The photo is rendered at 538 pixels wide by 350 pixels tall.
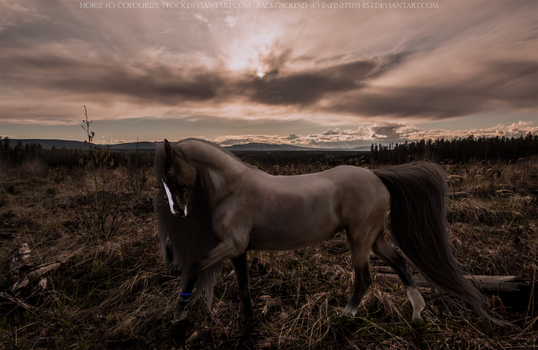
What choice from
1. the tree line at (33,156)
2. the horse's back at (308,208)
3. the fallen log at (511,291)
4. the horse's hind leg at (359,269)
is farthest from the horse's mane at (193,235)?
the tree line at (33,156)

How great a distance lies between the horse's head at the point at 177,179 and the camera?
7.14ft

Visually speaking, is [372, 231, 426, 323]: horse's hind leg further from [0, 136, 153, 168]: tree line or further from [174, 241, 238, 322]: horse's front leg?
[0, 136, 153, 168]: tree line

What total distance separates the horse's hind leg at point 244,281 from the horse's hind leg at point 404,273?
54.7 inches

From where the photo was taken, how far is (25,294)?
10.9 ft

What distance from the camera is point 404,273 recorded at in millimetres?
2582

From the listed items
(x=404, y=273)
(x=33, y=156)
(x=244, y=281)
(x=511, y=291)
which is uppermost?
(x=33, y=156)

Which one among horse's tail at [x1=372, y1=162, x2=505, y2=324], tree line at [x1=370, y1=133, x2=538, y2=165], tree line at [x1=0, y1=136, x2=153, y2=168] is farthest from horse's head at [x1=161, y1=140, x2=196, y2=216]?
tree line at [x1=370, y1=133, x2=538, y2=165]

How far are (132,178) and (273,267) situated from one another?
8355 millimetres

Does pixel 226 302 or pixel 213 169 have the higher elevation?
pixel 213 169

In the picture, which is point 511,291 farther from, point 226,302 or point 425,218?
point 226,302

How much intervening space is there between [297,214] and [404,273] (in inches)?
51.9

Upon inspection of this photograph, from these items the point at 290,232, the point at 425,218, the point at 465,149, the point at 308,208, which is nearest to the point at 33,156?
the point at 290,232

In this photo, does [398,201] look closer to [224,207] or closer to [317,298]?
[317,298]

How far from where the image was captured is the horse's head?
218 centimetres
